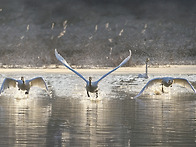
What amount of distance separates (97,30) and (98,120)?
99215mm

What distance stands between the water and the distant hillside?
226 ft

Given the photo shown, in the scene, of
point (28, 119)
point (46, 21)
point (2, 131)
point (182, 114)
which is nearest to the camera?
point (2, 131)

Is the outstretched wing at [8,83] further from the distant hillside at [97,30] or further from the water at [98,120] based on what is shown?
the distant hillside at [97,30]

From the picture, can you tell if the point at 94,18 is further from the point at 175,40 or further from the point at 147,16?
the point at 175,40

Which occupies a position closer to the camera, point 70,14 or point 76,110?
point 76,110

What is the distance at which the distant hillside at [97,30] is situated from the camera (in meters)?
102

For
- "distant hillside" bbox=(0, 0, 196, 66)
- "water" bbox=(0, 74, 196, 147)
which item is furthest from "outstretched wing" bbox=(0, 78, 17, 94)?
"distant hillside" bbox=(0, 0, 196, 66)

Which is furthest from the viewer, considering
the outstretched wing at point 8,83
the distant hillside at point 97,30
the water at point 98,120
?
the distant hillside at point 97,30

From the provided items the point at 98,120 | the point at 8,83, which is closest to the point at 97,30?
the point at 8,83

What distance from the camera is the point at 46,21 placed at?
401 feet

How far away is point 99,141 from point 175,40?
98.3m

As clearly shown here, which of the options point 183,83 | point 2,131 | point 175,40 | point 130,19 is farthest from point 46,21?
point 2,131

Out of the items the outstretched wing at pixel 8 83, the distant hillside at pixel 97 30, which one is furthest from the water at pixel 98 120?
the distant hillside at pixel 97 30

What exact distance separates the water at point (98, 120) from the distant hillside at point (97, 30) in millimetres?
69001
